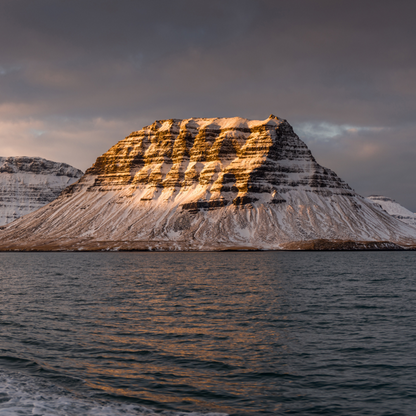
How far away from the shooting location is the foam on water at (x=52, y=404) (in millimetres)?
18891

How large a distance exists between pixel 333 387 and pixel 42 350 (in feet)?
57.4

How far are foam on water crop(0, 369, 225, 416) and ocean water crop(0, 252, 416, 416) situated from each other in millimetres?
48

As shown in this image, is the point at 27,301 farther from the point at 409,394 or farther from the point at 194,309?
the point at 409,394

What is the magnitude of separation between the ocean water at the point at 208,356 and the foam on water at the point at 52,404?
0.16ft

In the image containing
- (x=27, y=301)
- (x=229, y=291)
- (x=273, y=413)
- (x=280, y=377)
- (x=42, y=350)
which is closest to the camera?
(x=273, y=413)

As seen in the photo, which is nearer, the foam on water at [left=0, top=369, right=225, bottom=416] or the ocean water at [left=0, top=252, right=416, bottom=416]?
the foam on water at [left=0, top=369, right=225, bottom=416]

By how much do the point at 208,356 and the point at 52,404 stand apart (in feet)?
31.5

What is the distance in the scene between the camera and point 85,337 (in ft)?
103

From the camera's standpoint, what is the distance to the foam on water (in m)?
18.9

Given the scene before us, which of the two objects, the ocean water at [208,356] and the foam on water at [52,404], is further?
the ocean water at [208,356]

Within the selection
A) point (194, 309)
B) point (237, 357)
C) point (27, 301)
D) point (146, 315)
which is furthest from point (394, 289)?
point (27, 301)

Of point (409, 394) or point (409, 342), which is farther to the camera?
point (409, 342)

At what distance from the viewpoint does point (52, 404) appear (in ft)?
65.3

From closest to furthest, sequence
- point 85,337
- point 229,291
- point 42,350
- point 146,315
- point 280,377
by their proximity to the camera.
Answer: point 280,377 → point 42,350 → point 85,337 → point 146,315 → point 229,291
